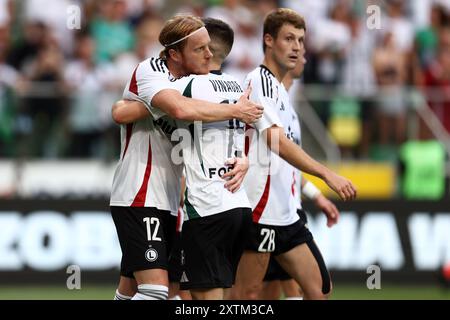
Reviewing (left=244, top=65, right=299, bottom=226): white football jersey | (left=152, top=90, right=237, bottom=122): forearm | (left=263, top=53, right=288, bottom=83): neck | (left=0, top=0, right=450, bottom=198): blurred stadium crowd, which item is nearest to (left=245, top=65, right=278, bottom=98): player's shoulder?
(left=244, top=65, right=299, bottom=226): white football jersey

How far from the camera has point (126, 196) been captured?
8.34 meters

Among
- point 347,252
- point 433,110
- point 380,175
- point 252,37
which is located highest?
point 252,37

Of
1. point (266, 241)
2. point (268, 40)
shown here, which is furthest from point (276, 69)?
point (266, 241)

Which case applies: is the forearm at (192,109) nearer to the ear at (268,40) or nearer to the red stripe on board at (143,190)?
the red stripe on board at (143,190)

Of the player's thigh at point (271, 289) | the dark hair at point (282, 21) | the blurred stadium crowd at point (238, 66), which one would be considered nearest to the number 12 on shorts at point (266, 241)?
the player's thigh at point (271, 289)

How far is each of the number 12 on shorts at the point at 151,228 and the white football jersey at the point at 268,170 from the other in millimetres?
1152

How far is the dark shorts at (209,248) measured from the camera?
7.95 metres

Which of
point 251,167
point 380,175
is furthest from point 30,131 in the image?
point 251,167

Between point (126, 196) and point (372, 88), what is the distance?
879cm

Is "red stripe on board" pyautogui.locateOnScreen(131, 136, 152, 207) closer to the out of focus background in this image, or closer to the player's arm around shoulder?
the player's arm around shoulder

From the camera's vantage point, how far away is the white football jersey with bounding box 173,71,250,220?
7.98 meters

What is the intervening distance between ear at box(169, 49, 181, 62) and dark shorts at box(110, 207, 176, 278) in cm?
119
